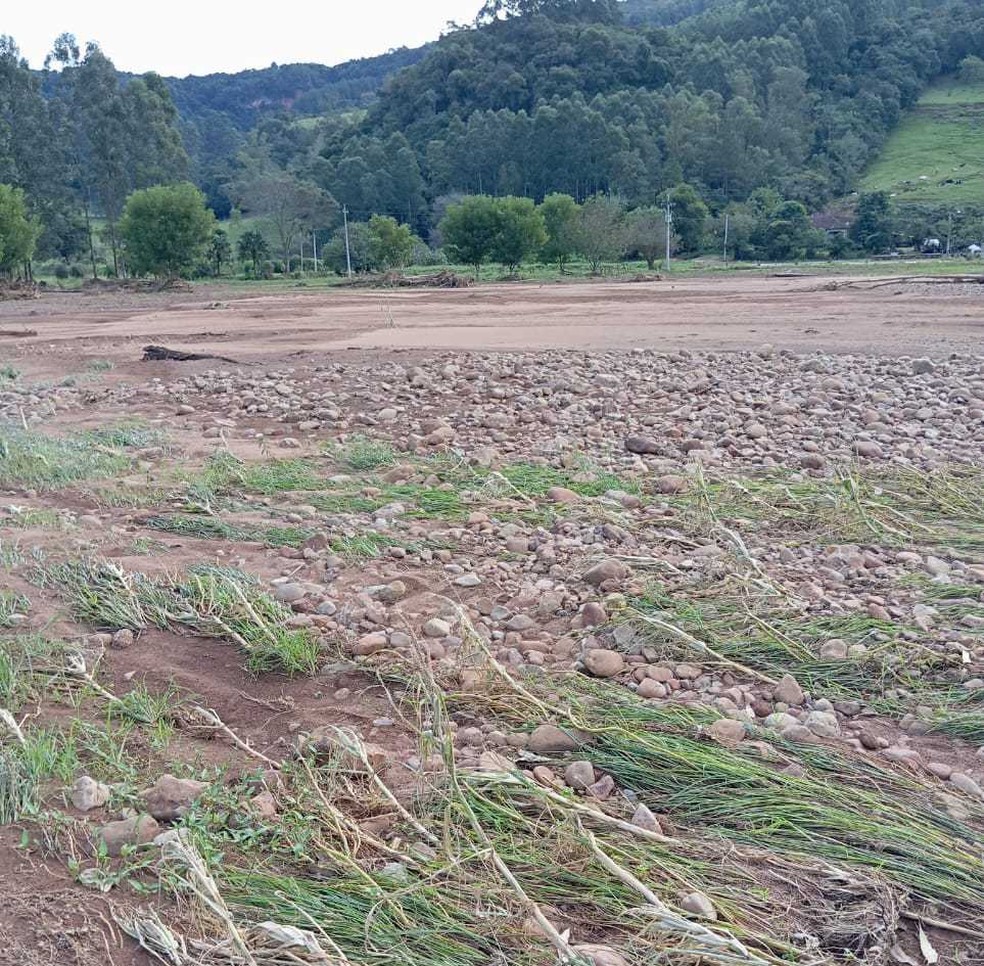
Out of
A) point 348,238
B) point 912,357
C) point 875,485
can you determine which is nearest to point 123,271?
point 348,238

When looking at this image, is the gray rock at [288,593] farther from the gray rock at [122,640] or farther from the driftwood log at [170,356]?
the driftwood log at [170,356]

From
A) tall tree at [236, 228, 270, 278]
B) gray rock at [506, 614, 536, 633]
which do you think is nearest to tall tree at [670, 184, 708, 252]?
tall tree at [236, 228, 270, 278]

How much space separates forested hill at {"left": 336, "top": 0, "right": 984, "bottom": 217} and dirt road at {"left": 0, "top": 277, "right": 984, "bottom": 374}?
1755 inches

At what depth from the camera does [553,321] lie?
59.5 feet

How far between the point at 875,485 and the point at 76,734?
4.75 metres

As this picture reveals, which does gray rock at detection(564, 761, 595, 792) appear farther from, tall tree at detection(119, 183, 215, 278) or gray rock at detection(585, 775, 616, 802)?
tall tree at detection(119, 183, 215, 278)

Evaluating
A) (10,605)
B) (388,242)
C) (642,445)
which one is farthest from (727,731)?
(388,242)

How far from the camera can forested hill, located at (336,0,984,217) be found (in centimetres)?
7056

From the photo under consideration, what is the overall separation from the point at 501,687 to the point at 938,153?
7855 cm

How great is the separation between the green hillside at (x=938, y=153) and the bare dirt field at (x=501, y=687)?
5888 centimetres

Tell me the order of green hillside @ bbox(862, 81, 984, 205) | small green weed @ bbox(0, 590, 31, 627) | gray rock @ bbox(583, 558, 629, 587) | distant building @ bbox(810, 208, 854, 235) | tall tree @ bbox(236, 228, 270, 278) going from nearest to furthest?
small green weed @ bbox(0, 590, 31, 627) → gray rock @ bbox(583, 558, 629, 587) → tall tree @ bbox(236, 228, 270, 278) → distant building @ bbox(810, 208, 854, 235) → green hillside @ bbox(862, 81, 984, 205)

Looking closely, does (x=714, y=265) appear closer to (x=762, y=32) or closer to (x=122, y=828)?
(x=122, y=828)

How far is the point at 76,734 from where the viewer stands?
3443 mm

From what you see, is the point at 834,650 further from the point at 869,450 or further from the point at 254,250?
the point at 254,250
